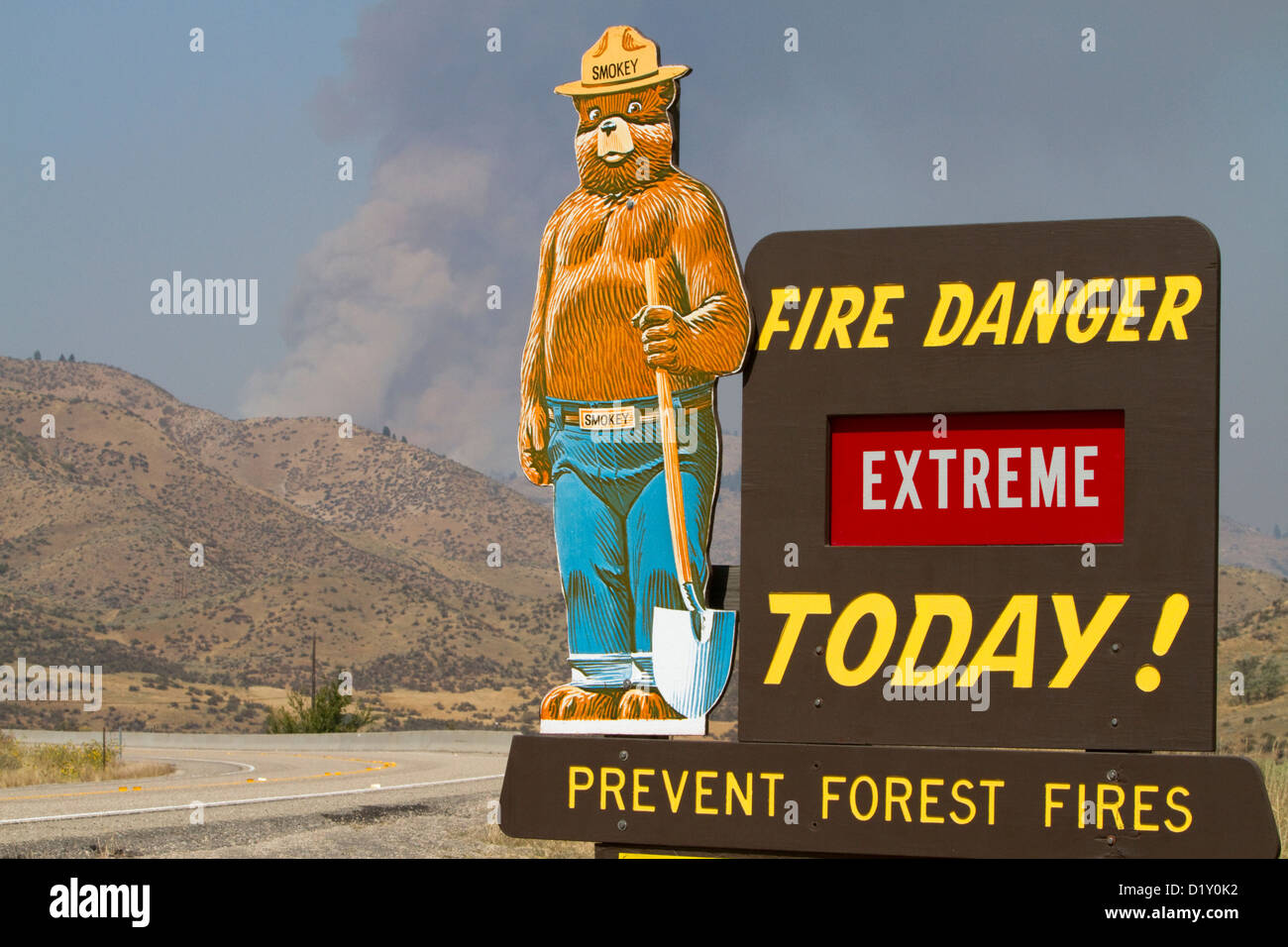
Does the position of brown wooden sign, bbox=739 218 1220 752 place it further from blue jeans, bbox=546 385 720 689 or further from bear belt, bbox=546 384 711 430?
blue jeans, bbox=546 385 720 689

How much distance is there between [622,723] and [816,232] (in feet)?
8.69

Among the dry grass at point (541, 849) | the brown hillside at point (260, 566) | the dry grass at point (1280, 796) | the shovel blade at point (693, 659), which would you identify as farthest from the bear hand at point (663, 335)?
the brown hillside at point (260, 566)

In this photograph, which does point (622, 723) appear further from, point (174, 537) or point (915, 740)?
point (174, 537)

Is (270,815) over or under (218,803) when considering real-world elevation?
over

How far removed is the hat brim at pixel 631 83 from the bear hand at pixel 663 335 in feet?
4.62

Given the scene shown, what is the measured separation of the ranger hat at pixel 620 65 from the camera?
8016 mm

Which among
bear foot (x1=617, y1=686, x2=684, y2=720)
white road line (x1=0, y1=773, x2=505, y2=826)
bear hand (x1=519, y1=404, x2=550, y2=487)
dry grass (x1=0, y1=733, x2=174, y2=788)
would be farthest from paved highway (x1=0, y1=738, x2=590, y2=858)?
bear foot (x1=617, y1=686, x2=684, y2=720)

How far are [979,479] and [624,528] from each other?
2.06 meters

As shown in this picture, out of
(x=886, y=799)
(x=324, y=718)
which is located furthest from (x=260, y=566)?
(x=886, y=799)

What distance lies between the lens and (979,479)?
6422 millimetres

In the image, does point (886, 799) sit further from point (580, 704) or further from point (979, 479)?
point (580, 704)

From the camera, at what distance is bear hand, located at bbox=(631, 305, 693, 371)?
7.15 m

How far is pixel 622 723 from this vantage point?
7250 millimetres

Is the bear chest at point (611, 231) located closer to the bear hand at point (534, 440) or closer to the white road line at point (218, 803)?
the bear hand at point (534, 440)
